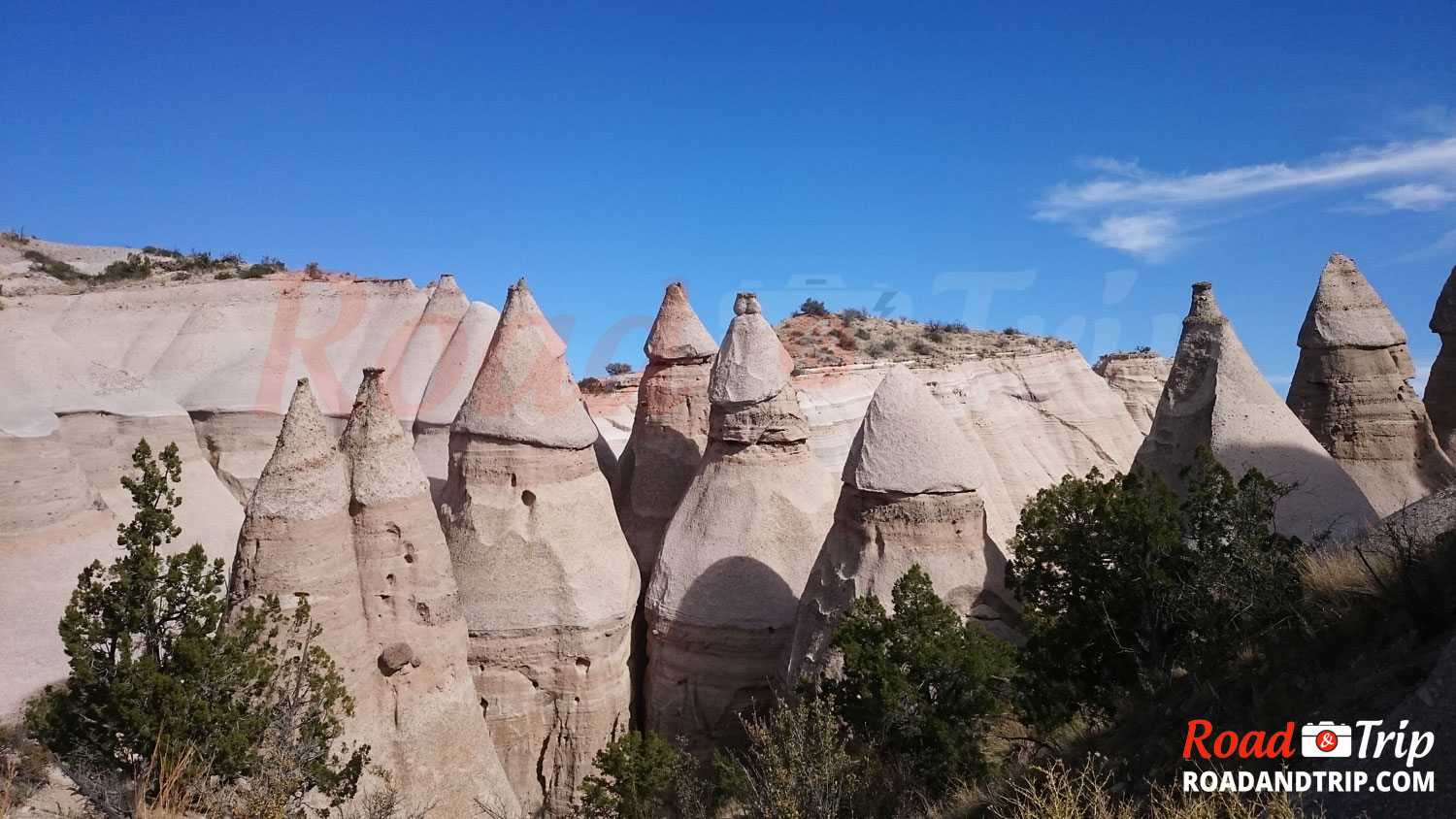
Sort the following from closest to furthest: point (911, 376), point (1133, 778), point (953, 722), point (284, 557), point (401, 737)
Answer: point (1133, 778)
point (953, 722)
point (284, 557)
point (401, 737)
point (911, 376)

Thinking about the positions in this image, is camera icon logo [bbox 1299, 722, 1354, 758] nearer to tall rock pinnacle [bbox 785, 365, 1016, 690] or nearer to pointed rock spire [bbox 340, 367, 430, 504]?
tall rock pinnacle [bbox 785, 365, 1016, 690]

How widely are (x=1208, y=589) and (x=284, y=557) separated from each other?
8.93 m

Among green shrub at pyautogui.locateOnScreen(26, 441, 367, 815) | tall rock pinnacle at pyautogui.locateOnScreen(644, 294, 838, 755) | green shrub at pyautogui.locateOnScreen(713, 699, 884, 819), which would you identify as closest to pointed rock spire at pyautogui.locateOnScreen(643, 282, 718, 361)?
tall rock pinnacle at pyautogui.locateOnScreen(644, 294, 838, 755)

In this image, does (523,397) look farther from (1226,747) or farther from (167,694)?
(1226,747)

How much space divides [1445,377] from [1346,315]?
8.68 ft

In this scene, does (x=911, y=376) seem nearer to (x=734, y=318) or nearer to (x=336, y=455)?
(x=734, y=318)

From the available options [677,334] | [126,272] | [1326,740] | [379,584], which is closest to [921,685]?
[1326,740]

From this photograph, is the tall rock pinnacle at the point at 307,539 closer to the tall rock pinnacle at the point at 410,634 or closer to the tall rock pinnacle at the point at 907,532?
the tall rock pinnacle at the point at 410,634

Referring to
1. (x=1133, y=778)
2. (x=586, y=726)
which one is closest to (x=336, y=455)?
(x=586, y=726)

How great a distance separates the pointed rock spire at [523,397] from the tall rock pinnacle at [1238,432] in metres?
8.53

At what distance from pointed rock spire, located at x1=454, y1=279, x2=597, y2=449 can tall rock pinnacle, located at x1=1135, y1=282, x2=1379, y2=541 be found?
8.53 metres

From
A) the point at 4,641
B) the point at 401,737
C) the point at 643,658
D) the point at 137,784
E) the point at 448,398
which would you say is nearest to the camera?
the point at 137,784

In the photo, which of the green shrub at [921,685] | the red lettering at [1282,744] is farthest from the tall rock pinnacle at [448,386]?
the red lettering at [1282,744]

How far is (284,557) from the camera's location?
29.3ft
